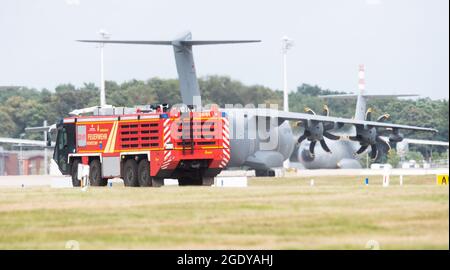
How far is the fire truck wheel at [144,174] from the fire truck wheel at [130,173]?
0.21 m

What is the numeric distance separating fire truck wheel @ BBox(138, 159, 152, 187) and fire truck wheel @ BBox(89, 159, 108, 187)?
99.9 inches

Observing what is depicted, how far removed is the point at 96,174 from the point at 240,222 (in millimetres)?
24831

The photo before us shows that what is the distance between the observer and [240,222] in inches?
934

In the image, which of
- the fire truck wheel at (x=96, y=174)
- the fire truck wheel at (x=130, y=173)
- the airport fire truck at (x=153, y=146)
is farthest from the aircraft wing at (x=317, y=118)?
the fire truck wheel at (x=130, y=173)

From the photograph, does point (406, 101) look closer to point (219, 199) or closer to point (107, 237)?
point (219, 199)

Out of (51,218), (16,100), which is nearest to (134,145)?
(51,218)

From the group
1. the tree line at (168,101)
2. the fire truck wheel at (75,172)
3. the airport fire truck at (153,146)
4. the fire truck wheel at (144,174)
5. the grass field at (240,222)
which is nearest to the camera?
the grass field at (240,222)

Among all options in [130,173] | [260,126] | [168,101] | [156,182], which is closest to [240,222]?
[156,182]

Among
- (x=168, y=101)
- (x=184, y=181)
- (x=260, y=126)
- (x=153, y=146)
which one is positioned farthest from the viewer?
(x=168, y=101)

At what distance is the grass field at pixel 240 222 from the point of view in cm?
2097

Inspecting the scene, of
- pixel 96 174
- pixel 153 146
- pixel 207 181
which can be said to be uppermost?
pixel 153 146

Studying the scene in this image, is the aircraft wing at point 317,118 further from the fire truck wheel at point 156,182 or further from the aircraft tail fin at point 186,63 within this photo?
the fire truck wheel at point 156,182

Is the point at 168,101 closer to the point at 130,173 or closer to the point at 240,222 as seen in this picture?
the point at 130,173

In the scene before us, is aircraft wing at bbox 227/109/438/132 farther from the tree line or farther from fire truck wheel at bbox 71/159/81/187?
fire truck wheel at bbox 71/159/81/187
